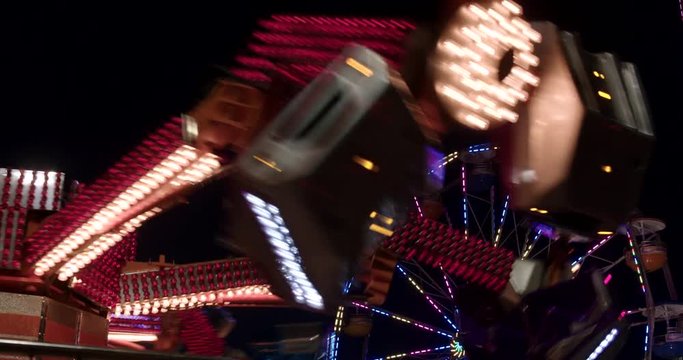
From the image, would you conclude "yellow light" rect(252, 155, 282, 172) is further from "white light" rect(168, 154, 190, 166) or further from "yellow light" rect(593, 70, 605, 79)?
"white light" rect(168, 154, 190, 166)

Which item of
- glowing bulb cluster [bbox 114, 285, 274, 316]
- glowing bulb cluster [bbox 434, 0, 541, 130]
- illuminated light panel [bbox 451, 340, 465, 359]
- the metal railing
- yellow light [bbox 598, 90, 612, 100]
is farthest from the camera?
illuminated light panel [bbox 451, 340, 465, 359]

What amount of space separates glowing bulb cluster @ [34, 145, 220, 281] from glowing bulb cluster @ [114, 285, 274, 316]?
2311 mm

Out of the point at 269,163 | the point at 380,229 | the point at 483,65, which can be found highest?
the point at 483,65

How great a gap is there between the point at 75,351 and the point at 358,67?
1.69 metres

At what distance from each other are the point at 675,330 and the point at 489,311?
632 inches

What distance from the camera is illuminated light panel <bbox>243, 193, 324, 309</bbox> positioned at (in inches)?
146

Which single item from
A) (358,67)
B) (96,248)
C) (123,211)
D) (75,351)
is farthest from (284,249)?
(96,248)

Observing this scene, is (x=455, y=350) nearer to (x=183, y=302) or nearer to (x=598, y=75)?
(x=183, y=302)

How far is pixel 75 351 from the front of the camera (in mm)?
3490

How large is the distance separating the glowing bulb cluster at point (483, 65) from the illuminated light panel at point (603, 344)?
7.15 ft

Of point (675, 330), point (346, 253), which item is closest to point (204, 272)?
point (346, 253)

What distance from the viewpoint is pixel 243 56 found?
14.9ft

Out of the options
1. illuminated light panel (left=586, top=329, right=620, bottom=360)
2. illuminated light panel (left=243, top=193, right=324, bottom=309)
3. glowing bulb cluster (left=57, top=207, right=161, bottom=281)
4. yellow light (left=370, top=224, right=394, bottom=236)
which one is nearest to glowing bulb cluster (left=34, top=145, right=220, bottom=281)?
glowing bulb cluster (left=57, top=207, right=161, bottom=281)

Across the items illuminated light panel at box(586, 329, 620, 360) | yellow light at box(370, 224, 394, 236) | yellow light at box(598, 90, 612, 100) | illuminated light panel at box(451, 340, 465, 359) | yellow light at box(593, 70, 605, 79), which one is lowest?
illuminated light panel at box(451, 340, 465, 359)
